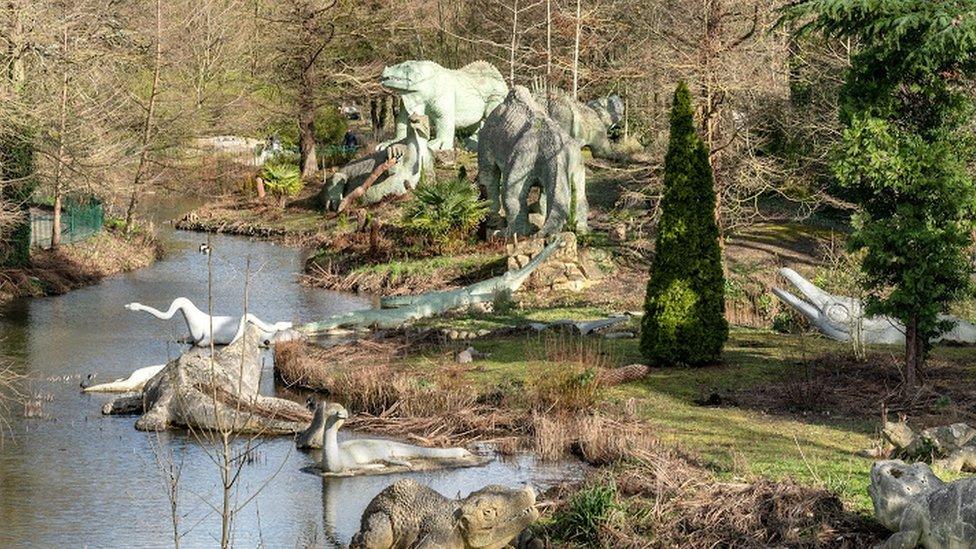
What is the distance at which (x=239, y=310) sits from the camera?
25.8 m

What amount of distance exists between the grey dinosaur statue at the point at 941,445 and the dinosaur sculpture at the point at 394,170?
24.9 m

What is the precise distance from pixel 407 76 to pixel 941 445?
26.4m

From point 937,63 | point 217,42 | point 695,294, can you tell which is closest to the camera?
point 937,63

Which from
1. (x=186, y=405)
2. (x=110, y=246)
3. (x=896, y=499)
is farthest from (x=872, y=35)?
(x=110, y=246)

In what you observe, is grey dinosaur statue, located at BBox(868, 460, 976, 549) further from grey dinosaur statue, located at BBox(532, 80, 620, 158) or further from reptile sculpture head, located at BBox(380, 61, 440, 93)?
reptile sculpture head, located at BBox(380, 61, 440, 93)

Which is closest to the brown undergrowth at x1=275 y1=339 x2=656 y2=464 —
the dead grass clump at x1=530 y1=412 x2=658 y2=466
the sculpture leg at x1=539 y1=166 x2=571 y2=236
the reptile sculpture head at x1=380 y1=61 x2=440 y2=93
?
the dead grass clump at x1=530 y1=412 x2=658 y2=466

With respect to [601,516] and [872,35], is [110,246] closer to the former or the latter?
[872,35]

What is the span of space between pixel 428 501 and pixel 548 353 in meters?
7.09

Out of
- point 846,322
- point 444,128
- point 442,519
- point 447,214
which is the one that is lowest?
point 442,519

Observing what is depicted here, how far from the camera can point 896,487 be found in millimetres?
10703

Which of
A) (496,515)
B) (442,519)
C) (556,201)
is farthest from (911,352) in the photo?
(556,201)

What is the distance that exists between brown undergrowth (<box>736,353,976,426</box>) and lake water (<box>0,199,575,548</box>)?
9.74 ft

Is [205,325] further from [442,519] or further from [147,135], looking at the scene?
[147,135]

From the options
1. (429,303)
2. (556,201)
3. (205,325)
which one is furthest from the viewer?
(556,201)
